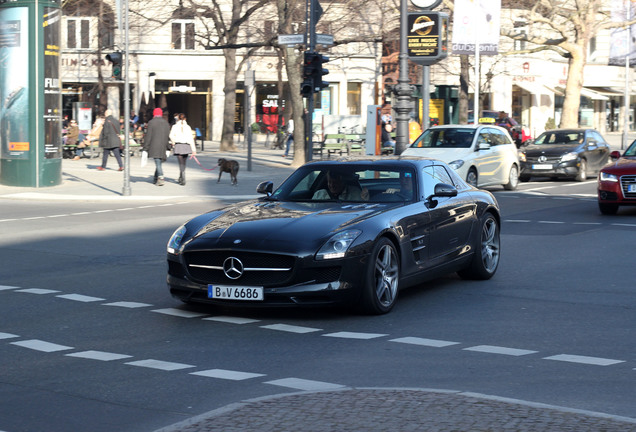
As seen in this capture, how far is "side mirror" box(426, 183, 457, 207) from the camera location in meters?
10.1

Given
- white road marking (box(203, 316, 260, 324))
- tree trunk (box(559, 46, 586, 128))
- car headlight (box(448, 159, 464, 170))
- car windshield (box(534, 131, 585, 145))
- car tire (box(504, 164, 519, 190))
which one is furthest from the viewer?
tree trunk (box(559, 46, 586, 128))

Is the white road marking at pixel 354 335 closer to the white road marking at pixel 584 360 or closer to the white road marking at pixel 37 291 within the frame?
the white road marking at pixel 584 360

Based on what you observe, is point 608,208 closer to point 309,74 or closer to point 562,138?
point 309,74

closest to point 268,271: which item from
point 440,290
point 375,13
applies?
point 440,290

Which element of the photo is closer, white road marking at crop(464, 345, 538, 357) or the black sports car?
white road marking at crop(464, 345, 538, 357)

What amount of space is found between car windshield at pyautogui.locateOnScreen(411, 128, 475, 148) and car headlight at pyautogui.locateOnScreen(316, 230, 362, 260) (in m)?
16.1

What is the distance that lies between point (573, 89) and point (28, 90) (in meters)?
28.1

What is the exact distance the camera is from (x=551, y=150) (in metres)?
29.8

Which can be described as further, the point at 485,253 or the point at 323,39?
the point at 323,39

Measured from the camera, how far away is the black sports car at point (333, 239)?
28.5ft

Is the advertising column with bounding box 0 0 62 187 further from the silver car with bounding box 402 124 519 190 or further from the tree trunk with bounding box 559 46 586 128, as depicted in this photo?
the tree trunk with bounding box 559 46 586 128

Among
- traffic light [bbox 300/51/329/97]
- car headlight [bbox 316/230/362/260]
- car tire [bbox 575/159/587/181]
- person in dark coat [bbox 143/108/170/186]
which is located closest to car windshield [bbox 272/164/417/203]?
car headlight [bbox 316/230/362/260]

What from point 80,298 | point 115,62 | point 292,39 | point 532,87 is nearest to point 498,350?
point 80,298

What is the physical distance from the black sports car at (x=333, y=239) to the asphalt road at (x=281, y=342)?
0.92 feet
